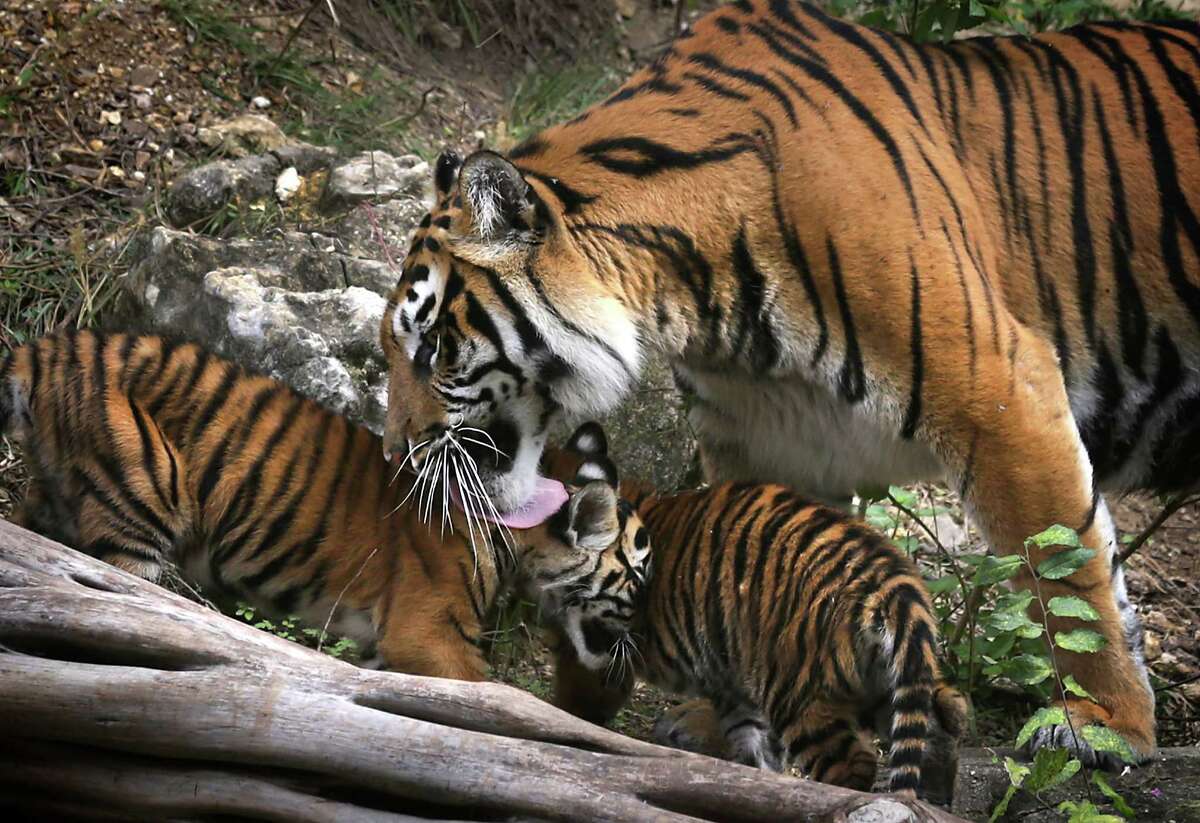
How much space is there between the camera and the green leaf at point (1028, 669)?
10.7 ft

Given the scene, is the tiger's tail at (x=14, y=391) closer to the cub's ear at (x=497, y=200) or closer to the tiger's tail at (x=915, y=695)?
the cub's ear at (x=497, y=200)

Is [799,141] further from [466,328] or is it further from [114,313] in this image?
[114,313]

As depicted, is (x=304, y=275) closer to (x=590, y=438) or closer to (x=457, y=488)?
(x=590, y=438)

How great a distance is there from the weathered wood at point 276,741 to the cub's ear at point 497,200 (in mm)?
1171

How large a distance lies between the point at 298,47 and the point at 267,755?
467 centimetres

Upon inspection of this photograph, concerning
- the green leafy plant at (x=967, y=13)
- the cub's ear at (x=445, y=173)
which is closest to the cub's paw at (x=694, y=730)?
the cub's ear at (x=445, y=173)

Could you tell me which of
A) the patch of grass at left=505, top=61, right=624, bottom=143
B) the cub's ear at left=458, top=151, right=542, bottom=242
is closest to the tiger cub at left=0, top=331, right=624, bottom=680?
the cub's ear at left=458, top=151, right=542, bottom=242

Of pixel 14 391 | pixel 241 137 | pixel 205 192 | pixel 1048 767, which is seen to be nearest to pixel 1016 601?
pixel 1048 767

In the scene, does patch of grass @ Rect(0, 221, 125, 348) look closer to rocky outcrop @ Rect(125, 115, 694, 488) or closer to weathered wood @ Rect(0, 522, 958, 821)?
rocky outcrop @ Rect(125, 115, 694, 488)

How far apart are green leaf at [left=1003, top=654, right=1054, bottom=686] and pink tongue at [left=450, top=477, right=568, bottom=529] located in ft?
4.10

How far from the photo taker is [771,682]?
11.4 ft

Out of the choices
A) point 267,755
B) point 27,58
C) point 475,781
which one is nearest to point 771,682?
point 475,781

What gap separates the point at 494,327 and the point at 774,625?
101 centimetres

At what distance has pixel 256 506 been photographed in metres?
3.89
